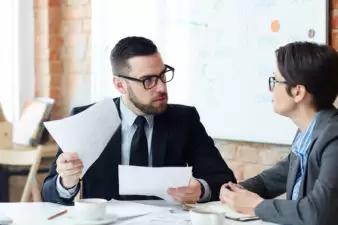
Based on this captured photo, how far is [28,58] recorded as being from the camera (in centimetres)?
434

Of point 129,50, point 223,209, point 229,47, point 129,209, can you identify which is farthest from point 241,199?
point 229,47

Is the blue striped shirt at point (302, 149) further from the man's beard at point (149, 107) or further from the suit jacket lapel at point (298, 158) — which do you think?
the man's beard at point (149, 107)

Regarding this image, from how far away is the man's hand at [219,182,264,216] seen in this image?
1934 millimetres

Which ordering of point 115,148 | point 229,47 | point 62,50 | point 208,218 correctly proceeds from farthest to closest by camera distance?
point 62,50 → point 229,47 → point 115,148 → point 208,218

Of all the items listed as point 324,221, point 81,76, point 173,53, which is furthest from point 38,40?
point 324,221

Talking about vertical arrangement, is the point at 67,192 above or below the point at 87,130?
below

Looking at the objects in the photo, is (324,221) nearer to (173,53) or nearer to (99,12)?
(173,53)

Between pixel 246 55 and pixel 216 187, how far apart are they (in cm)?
109

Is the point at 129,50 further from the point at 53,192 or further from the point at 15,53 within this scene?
the point at 15,53

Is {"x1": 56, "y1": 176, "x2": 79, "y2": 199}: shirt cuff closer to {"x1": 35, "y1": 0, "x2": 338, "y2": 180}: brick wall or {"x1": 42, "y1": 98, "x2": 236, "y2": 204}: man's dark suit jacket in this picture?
{"x1": 42, "y1": 98, "x2": 236, "y2": 204}: man's dark suit jacket

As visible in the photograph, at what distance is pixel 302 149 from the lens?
1.97 metres

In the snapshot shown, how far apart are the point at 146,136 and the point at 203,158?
24 centimetres

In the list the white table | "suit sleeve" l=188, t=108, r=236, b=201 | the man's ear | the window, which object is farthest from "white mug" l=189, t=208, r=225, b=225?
the window

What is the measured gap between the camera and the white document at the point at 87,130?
2020 mm
